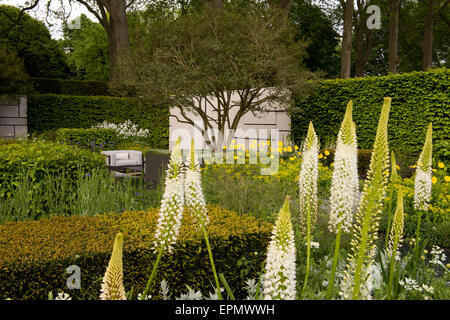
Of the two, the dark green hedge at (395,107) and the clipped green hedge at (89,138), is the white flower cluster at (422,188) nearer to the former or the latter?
the dark green hedge at (395,107)

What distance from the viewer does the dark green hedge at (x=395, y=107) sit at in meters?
10.1

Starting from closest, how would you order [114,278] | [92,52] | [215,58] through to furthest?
[114,278]
[215,58]
[92,52]

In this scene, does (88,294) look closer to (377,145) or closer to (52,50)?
(377,145)

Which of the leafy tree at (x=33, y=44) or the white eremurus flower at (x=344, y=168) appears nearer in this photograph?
the white eremurus flower at (x=344, y=168)

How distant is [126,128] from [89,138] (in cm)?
420

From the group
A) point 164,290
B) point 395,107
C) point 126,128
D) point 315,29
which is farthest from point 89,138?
point 315,29

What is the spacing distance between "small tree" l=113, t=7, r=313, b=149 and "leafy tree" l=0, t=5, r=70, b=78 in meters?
18.6

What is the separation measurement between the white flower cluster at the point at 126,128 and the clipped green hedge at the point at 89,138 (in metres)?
3.11

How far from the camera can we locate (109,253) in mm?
3008

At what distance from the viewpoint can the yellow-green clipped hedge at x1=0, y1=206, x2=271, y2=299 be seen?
9.34 feet

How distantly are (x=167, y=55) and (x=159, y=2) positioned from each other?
474 inches

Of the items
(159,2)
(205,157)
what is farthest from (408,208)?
(159,2)

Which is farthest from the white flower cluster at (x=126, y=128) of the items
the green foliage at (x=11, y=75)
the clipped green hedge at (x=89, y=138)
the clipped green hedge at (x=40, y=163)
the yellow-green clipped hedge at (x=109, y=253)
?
the yellow-green clipped hedge at (x=109, y=253)

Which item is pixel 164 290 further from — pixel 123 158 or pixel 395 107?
pixel 395 107
